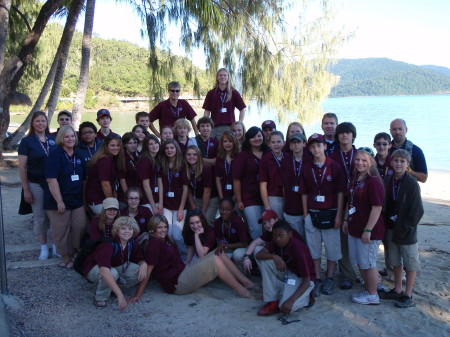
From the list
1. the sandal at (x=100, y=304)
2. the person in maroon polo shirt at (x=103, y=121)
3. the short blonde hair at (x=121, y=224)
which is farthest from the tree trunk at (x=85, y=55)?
the sandal at (x=100, y=304)

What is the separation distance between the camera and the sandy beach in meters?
4.18

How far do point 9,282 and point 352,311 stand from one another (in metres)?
3.88

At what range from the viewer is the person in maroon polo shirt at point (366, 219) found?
180 inches

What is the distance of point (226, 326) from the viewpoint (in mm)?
4289

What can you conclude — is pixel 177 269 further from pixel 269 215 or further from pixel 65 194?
pixel 65 194

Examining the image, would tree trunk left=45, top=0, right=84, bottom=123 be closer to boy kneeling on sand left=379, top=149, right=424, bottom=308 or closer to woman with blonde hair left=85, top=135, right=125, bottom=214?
woman with blonde hair left=85, top=135, right=125, bottom=214

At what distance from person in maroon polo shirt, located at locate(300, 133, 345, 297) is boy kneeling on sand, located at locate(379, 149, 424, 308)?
53 cm

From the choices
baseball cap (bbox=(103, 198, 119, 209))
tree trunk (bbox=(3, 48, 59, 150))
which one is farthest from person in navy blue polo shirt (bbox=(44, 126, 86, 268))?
tree trunk (bbox=(3, 48, 59, 150))

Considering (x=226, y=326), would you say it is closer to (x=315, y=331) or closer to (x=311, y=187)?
(x=315, y=331)

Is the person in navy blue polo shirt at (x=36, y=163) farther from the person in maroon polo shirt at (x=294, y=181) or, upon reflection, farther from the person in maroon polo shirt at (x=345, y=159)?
the person in maroon polo shirt at (x=345, y=159)

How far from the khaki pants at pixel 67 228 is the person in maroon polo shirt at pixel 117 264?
2.91 ft

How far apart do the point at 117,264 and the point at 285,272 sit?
6.02 ft

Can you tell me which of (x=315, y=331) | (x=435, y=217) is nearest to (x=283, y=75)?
(x=435, y=217)

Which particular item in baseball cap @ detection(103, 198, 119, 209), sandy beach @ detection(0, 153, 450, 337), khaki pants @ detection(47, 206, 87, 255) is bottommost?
sandy beach @ detection(0, 153, 450, 337)
